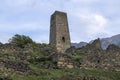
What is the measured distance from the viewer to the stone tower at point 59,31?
39656 millimetres

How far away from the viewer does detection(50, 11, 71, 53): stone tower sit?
39656 mm

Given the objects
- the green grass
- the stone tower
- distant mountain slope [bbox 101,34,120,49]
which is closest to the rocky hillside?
the green grass

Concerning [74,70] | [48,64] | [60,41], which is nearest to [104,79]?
[74,70]

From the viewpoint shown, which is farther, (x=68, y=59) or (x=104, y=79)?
(x=68, y=59)

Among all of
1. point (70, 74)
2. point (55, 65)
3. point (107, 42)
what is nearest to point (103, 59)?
point (55, 65)

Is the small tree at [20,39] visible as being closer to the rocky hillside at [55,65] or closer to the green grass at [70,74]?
the rocky hillside at [55,65]

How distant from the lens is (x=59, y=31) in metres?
39.9

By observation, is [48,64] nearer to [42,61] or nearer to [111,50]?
[42,61]

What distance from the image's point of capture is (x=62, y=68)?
1912cm

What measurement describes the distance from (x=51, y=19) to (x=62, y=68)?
76.2ft

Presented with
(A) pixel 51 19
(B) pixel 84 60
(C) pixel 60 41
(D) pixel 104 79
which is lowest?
(D) pixel 104 79

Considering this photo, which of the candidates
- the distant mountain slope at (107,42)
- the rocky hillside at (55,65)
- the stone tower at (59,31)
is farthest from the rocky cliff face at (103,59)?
the distant mountain slope at (107,42)

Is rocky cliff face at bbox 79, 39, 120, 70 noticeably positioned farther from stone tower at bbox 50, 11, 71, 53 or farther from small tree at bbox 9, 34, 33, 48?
stone tower at bbox 50, 11, 71, 53

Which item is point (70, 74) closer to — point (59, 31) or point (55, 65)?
point (55, 65)
